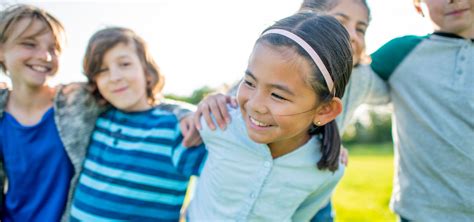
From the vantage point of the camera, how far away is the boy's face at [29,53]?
2.81m

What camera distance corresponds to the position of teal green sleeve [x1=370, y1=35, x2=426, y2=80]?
2.53m

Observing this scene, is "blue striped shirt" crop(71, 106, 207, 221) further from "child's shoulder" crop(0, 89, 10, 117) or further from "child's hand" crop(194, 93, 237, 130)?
"child's shoulder" crop(0, 89, 10, 117)

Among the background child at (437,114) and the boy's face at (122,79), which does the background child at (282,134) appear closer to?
the background child at (437,114)

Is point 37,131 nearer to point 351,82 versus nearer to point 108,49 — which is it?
point 108,49

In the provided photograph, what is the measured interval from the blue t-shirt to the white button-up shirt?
40.2 inches

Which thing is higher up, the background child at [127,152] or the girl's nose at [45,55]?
the girl's nose at [45,55]

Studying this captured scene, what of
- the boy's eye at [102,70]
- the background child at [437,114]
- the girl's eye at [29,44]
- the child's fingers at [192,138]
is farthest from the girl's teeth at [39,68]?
the background child at [437,114]

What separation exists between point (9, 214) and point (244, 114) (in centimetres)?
174

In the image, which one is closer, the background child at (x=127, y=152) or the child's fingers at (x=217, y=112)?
the child's fingers at (x=217, y=112)

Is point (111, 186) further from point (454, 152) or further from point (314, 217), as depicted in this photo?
point (454, 152)

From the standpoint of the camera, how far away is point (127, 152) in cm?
265

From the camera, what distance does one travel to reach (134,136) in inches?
106

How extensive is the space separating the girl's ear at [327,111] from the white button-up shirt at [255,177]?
21cm

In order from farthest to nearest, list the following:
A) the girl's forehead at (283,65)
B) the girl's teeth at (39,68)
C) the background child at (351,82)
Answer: the girl's teeth at (39,68), the background child at (351,82), the girl's forehead at (283,65)
